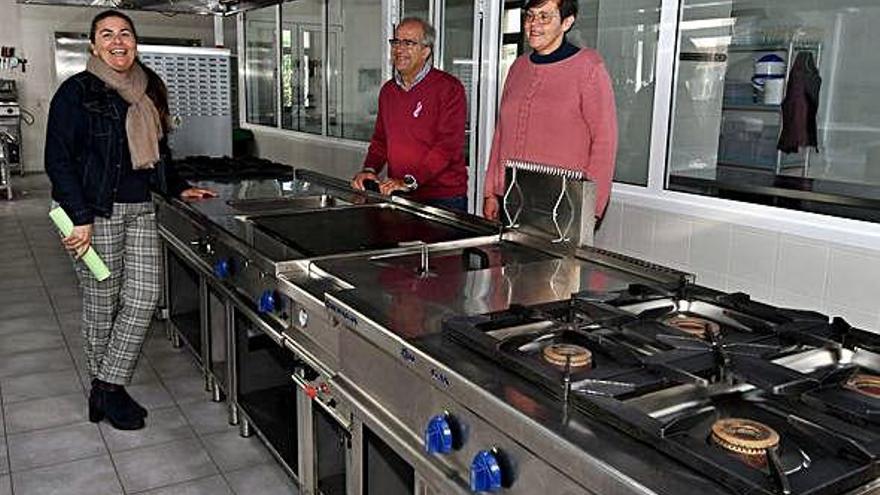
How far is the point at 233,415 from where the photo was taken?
2.66 m

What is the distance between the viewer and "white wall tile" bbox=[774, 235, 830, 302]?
2.27m

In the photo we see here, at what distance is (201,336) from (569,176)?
1.72 meters

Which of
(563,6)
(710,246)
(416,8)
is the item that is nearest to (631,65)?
(710,246)

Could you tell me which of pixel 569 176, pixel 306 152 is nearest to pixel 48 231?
pixel 306 152

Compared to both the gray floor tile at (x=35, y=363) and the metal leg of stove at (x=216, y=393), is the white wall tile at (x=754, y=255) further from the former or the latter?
the gray floor tile at (x=35, y=363)

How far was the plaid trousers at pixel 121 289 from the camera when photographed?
8.27 feet

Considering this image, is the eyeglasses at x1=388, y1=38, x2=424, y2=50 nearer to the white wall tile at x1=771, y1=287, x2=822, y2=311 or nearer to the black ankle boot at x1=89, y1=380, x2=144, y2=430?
the white wall tile at x1=771, y1=287, x2=822, y2=311

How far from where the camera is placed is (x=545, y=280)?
1.65m

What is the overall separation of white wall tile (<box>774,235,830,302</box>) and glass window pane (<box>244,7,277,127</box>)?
15.2 feet

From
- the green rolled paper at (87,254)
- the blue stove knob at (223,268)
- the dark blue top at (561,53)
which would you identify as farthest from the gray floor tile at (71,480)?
the dark blue top at (561,53)

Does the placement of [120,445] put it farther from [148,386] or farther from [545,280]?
[545,280]

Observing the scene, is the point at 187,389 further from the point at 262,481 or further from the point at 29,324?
the point at 29,324

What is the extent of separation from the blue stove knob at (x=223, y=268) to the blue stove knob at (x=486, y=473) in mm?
1400

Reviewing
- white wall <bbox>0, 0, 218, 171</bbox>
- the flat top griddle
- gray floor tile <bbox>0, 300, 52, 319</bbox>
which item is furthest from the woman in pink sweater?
white wall <bbox>0, 0, 218, 171</bbox>
